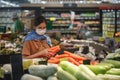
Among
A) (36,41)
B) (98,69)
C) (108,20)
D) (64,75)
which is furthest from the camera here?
(108,20)

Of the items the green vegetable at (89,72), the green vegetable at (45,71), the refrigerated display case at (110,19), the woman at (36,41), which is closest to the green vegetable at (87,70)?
the green vegetable at (89,72)

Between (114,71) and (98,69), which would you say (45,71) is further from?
(114,71)

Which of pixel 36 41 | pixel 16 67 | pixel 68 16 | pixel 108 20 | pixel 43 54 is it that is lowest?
pixel 108 20

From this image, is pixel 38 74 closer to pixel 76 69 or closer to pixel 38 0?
pixel 76 69

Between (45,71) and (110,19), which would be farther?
(110,19)

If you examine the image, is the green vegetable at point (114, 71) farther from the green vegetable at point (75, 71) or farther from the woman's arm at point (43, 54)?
the woman's arm at point (43, 54)

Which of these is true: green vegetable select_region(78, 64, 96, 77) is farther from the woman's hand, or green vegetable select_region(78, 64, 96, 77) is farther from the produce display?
the woman's hand

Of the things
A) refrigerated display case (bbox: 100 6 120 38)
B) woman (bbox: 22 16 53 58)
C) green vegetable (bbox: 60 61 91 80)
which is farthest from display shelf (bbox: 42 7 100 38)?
green vegetable (bbox: 60 61 91 80)

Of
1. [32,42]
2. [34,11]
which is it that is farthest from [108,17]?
[32,42]

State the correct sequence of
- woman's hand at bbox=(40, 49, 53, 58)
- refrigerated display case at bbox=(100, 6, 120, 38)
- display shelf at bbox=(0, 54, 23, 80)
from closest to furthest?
display shelf at bbox=(0, 54, 23, 80) → woman's hand at bbox=(40, 49, 53, 58) → refrigerated display case at bbox=(100, 6, 120, 38)

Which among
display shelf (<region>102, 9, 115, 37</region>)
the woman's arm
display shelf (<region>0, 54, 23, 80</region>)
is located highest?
display shelf (<region>0, 54, 23, 80</region>)

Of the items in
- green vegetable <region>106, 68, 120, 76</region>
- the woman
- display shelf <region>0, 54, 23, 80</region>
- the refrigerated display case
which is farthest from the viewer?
the refrigerated display case

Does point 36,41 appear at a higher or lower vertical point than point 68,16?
higher

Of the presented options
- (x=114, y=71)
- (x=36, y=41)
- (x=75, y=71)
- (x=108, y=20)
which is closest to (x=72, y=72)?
(x=75, y=71)
